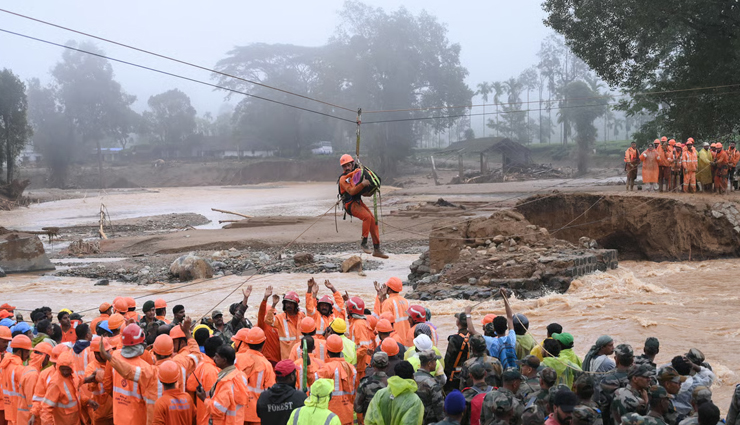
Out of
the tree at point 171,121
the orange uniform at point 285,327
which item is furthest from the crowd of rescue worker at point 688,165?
the tree at point 171,121

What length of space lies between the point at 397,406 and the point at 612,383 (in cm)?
205

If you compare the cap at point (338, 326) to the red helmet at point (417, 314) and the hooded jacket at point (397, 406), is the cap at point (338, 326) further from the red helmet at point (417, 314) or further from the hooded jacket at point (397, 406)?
the hooded jacket at point (397, 406)

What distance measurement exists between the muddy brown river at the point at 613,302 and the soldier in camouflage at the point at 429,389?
491cm

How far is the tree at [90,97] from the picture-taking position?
95.3 m

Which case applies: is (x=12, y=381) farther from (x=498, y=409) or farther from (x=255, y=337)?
(x=498, y=409)

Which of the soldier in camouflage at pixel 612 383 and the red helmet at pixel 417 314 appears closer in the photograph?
the soldier in camouflage at pixel 612 383

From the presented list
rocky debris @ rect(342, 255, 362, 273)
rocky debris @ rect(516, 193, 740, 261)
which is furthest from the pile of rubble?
rocky debris @ rect(342, 255, 362, 273)

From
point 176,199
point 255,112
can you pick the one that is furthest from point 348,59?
point 176,199

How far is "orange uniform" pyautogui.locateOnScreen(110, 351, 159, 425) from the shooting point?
6354mm

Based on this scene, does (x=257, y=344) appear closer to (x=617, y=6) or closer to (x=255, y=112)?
(x=617, y=6)

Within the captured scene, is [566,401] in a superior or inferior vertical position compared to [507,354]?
superior

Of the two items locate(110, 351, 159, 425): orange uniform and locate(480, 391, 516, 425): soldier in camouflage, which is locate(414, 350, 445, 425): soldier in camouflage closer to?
locate(480, 391, 516, 425): soldier in camouflage

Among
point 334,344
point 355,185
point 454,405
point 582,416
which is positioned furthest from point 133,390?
point 355,185

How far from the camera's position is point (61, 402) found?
6.91 meters
